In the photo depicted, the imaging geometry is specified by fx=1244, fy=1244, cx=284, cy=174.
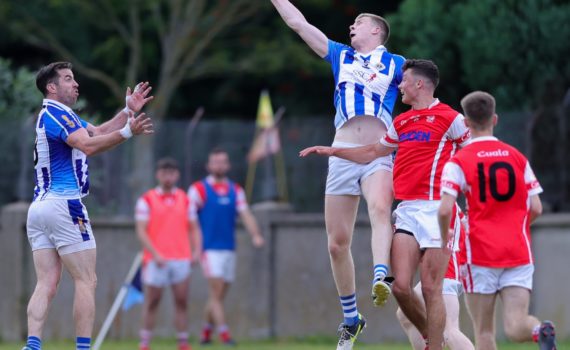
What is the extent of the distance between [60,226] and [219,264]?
6.92 meters

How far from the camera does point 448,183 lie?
8.52 metres

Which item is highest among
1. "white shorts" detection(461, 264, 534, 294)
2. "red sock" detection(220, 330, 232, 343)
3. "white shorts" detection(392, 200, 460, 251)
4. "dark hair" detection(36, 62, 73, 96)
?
"dark hair" detection(36, 62, 73, 96)

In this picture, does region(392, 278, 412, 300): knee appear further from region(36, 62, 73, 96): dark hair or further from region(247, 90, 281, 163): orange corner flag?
region(247, 90, 281, 163): orange corner flag

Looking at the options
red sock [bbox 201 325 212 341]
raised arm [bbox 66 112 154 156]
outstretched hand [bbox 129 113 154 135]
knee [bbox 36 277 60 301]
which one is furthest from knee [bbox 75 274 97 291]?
red sock [bbox 201 325 212 341]

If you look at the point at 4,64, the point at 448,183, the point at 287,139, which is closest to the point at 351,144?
the point at 448,183

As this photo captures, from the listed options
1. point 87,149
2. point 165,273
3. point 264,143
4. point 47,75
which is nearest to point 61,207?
point 87,149

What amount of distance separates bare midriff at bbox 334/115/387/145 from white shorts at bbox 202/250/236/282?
6.89m

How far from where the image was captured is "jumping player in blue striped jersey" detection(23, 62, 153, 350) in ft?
31.6

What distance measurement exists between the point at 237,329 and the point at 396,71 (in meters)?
8.35

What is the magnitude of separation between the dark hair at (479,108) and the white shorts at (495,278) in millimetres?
1032

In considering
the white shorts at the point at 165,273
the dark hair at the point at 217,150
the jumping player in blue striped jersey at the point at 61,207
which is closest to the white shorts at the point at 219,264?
the white shorts at the point at 165,273

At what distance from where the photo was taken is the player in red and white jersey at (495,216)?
8.68 meters

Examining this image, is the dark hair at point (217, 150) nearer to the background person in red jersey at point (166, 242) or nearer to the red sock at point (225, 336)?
the background person in red jersey at point (166, 242)

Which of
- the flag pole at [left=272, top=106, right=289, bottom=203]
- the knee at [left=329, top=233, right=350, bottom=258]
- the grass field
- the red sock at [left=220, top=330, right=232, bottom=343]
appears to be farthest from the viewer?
the flag pole at [left=272, top=106, right=289, bottom=203]
